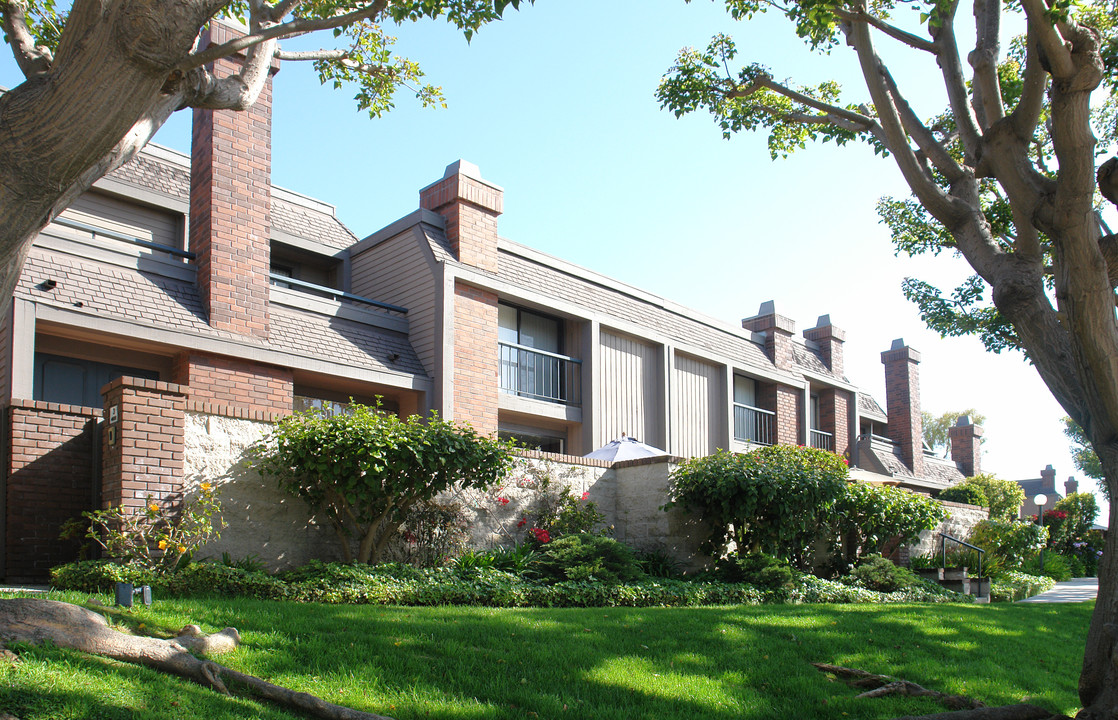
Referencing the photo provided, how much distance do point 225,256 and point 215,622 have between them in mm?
7621

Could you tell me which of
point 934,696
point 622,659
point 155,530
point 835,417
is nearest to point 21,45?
point 155,530

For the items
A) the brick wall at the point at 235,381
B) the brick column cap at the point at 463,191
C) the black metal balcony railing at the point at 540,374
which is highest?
the brick column cap at the point at 463,191

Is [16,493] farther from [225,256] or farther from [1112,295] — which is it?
[1112,295]

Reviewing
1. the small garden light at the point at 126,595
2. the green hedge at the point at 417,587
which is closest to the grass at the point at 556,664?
the small garden light at the point at 126,595

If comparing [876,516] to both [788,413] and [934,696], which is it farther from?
[788,413]

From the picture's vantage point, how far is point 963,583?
15352 mm

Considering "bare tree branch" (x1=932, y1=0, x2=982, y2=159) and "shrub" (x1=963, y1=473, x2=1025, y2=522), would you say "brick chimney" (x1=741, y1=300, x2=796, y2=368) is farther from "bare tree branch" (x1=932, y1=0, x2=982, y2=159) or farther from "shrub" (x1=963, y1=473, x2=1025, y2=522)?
"bare tree branch" (x1=932, y1=0, x2=982, y2=159)

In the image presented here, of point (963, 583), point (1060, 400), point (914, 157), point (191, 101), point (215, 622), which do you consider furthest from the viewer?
point (963, 583)

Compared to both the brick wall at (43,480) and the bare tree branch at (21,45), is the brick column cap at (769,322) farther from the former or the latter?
the bare tree branch at (21,45)

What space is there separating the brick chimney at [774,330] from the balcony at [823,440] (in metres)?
2.31

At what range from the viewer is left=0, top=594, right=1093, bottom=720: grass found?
183 inches

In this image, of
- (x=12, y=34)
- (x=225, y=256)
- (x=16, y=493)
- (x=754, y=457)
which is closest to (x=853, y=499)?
(x=754, y=457)

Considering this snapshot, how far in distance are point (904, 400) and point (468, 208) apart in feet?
63.3

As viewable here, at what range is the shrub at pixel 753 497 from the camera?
12.1m
